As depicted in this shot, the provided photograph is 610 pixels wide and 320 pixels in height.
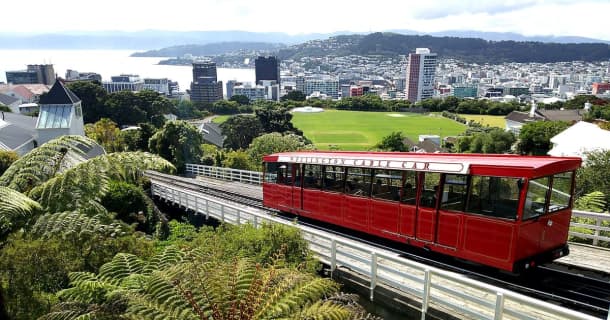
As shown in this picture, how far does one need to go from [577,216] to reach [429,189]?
197 inches

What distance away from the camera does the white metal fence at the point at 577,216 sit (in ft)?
35.4

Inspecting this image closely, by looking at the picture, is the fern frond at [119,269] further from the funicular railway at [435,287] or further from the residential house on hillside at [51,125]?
the residential house on hillside at [51,125]

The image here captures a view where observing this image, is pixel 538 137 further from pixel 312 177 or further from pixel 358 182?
pixel 358 182

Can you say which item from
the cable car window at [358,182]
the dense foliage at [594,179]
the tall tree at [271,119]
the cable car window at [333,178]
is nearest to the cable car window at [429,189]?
the cable car window at [358,182]

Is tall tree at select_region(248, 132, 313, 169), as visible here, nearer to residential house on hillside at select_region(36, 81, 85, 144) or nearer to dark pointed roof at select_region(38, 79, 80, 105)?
residential house on hillside at select_region(36, 81, 85, 144)

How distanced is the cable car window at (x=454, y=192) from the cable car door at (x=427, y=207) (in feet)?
0.65

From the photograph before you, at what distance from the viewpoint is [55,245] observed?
7742mm

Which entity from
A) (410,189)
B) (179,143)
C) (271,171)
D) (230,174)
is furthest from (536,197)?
(179,143)

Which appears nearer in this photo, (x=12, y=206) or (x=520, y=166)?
(x=12, y=206)

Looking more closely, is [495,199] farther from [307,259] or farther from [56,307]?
[56,307]

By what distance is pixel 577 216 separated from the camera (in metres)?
11.2

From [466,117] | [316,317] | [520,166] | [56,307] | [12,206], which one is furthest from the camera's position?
[466,117]

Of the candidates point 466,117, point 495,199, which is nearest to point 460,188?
point 495,199

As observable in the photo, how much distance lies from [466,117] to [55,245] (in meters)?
125
